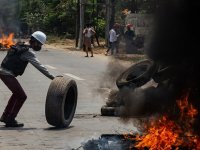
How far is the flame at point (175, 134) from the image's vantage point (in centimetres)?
720

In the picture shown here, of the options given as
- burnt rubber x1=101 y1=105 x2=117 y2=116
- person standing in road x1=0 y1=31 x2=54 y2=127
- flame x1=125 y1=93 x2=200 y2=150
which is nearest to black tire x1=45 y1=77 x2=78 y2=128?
person standing in road x1=0 y1=31 x2=54 y2=127

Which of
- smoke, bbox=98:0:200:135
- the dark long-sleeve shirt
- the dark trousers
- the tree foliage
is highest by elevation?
smoke, bbox=98:0:200:135

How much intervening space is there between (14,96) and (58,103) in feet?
3.46

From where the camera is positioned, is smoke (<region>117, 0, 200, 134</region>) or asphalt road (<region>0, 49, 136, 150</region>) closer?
smoke (<region>117, 0, 200, 134</region>)

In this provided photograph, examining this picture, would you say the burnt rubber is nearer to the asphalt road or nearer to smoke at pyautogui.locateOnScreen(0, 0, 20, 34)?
the asphalt road

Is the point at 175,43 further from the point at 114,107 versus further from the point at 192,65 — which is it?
the point at 114,107

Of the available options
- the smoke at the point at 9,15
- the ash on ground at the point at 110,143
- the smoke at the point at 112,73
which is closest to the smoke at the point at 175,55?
the ash on ground at the point at 110,143

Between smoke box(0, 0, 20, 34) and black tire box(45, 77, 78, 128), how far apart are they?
6.28 meters

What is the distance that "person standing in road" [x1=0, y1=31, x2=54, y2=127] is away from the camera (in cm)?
1055

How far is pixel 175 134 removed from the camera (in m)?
7.42

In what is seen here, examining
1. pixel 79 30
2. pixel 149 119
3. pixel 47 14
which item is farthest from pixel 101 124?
pixel 47 14

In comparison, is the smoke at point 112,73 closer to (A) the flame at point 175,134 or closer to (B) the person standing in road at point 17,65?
(B) the person standing in road at point 17,65

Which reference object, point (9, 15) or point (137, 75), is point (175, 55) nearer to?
point (137, 75)

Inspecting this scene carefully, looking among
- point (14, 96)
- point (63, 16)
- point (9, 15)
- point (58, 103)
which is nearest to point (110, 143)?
point (58, 103)
